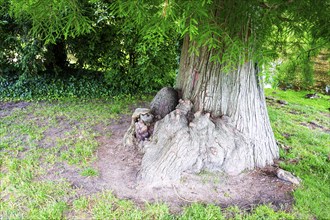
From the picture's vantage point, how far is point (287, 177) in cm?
287

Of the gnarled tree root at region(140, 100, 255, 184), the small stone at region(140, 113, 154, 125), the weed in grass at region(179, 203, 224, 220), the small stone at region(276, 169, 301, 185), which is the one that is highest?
the small stone at region(140, 113, 154, 125)

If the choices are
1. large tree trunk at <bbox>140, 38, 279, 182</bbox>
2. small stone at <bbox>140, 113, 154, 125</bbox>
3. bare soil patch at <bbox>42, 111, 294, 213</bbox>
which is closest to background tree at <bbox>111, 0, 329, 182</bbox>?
large tree trunk at <bbox>140, 38, 279, 182</bbox>

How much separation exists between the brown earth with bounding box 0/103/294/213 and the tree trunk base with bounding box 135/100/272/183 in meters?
0.11

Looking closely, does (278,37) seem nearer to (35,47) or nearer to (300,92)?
(35,47)

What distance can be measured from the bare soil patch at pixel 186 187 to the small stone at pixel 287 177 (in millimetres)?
57

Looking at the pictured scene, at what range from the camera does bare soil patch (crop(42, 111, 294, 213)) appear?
2564mm

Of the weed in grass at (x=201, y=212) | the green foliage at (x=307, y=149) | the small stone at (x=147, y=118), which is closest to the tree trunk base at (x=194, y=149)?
the small stone at (x=147, y=118)

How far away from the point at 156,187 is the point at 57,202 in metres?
1.07

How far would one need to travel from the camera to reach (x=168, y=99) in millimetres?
3680

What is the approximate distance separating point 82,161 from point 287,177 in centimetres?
267

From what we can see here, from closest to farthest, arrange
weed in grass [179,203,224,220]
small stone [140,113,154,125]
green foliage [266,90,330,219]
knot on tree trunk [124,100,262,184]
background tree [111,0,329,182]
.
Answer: weed in grass [179,203,224,220] → background tree [111,0,329,182] → green foliage [266,90,330,219] → knot on tree trunk [124,100,262,184] → small stone [140,113,154,125]

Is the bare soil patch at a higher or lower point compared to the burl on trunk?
lower

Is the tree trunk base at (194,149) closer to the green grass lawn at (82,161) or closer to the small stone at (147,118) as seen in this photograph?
the small stone at (147,118)

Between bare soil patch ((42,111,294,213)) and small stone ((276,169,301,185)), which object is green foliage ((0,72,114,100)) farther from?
small stone ((276,169,301,185))
